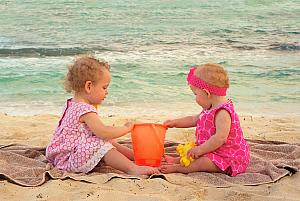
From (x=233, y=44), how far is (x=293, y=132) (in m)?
8.20

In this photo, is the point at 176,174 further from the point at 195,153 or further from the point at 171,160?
the point at 171,160

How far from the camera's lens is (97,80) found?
4.13 metres

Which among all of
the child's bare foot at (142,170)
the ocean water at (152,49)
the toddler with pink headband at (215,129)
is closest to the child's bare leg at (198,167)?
the toddler with pink headband at (215,129)

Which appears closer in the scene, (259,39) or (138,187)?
(138,187)

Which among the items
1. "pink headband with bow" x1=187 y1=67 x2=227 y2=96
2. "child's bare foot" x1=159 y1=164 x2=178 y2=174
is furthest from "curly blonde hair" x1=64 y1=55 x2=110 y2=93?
"child's bare foot" x1=159 y1=164 x2=178 y2=174

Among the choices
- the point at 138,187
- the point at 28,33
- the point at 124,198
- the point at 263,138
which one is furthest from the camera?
Result: the point at 28,33

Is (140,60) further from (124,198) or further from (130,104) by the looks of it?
(124,198)

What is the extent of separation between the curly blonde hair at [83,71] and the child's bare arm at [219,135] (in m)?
A: 0.88

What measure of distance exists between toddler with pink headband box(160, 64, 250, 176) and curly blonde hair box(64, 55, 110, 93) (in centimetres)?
66

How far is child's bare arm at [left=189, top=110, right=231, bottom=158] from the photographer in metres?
3.94

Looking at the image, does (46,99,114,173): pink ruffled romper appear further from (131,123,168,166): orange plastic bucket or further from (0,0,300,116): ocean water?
(0,0,300,116): ocean water

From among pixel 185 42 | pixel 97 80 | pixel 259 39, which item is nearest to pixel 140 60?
pixel 185 42

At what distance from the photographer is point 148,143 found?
4.10 meters

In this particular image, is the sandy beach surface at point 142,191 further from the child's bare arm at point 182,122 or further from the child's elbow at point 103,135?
the child's bare arm at point 182,122
